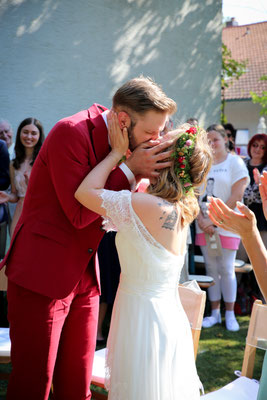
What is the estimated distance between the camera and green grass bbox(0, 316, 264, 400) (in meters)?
4.10

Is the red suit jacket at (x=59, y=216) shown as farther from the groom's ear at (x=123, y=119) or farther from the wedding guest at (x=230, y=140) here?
the wedding guest at (x=230, y=140)

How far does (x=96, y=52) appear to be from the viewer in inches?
279

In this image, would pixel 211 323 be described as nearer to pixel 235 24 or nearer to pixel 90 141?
pixel 90 141

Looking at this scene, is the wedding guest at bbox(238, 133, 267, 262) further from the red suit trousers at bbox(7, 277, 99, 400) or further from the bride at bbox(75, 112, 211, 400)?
the red suit trousers at bbox(7, 277, 99, 400)

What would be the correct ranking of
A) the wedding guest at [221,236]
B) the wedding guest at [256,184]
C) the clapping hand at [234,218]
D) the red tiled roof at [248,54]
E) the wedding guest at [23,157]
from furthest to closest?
the red tiled roof at [248,54], the wedding guest at [256,184], the wedding guest at [221,236], the wedding guest at [23,157], the clapping hand at [234,218]

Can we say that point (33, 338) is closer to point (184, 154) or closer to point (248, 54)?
point (184, 154)

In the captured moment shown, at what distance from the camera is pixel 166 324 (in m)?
2.29

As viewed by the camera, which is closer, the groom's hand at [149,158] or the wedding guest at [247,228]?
the wedding guest at [247,228]

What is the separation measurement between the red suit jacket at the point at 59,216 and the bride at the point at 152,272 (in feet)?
0.26

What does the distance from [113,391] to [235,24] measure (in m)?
33.5

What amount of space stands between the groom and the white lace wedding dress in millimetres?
171

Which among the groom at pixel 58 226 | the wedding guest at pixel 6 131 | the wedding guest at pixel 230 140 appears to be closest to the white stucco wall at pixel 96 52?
the wedding guest at pixel 6 131

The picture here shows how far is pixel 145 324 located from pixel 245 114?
924 inches

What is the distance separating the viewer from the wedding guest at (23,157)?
5191 mm
